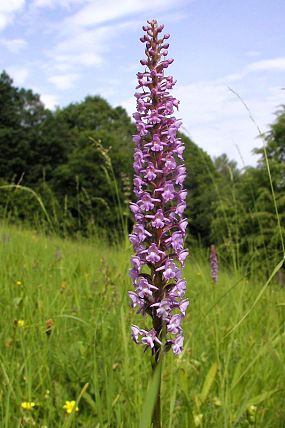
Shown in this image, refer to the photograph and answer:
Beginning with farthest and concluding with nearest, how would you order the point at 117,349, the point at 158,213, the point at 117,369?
the point at 117,349 → the point at 117,369 → the point at 158,213

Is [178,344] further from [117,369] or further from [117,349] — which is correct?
[117,349]

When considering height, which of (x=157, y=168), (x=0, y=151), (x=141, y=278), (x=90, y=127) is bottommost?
(x=141, y=278)

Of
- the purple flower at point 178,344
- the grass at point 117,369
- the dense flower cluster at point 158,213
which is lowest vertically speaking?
the grass at point 117,369

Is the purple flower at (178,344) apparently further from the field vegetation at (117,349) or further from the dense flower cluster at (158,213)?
the field vegetation at (117,349)

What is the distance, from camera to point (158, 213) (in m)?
1.62

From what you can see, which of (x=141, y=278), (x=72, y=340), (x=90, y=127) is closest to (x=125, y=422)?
(x=72, y=340)

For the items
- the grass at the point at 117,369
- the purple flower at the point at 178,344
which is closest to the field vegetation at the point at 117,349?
the grass at the point at 117,369

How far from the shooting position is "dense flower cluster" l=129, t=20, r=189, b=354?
5.29 ft

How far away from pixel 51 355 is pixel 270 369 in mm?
1330

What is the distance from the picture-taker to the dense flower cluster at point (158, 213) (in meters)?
1.61

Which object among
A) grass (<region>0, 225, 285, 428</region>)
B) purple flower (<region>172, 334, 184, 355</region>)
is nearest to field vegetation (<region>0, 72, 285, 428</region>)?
grass (<region>0, 225, 285, 428</region>)

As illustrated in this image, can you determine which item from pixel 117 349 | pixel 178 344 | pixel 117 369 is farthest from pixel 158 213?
pixel 117 349

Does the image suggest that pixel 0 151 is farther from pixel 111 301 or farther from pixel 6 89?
pixel 111 301

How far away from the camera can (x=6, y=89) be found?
179 ft
